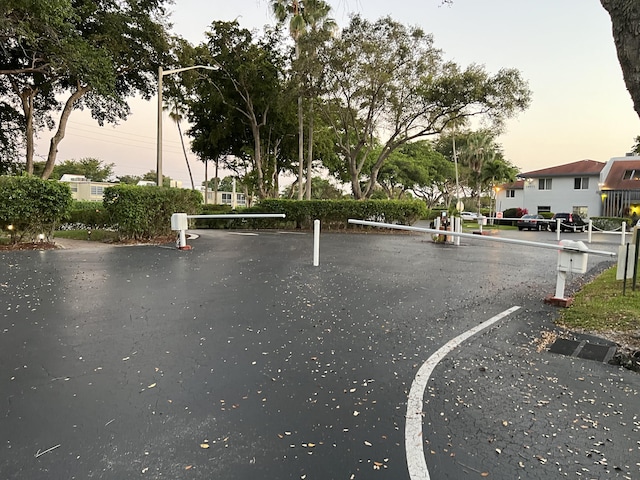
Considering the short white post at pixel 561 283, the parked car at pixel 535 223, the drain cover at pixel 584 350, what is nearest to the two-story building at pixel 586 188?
the parked car at pixel 535 223

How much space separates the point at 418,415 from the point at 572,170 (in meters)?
39.8

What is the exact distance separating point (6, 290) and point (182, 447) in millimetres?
4868

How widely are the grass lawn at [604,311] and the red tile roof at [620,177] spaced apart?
105 ft

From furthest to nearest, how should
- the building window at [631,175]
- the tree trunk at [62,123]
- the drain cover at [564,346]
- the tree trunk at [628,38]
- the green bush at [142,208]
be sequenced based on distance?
the building window at [631,175] → the tree trunk at [62,123] → the green bush at [142,208] → the drain cover at [564,346] → the tree trunk at [628,38]

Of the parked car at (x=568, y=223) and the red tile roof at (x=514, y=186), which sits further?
the red tile roof at (x=514, y=186)

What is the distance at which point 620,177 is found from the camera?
31328 millimetres

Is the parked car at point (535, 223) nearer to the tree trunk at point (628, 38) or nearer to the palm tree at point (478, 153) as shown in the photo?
the palm tree at point (478, 153)

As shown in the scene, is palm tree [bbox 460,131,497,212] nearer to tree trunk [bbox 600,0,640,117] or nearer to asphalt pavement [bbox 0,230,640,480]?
asphalt pavement [bbox 0,230,640,480]

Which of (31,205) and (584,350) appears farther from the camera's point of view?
(31,205)

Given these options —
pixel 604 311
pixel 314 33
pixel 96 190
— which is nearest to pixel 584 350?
pixel 604 311

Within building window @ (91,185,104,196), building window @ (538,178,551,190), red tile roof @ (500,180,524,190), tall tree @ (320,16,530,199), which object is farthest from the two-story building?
building window @ (91,185,104,196)

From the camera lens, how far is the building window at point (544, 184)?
35.0m

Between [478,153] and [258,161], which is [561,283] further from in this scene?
[478,153]

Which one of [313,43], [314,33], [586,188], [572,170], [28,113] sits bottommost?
[586,188]
